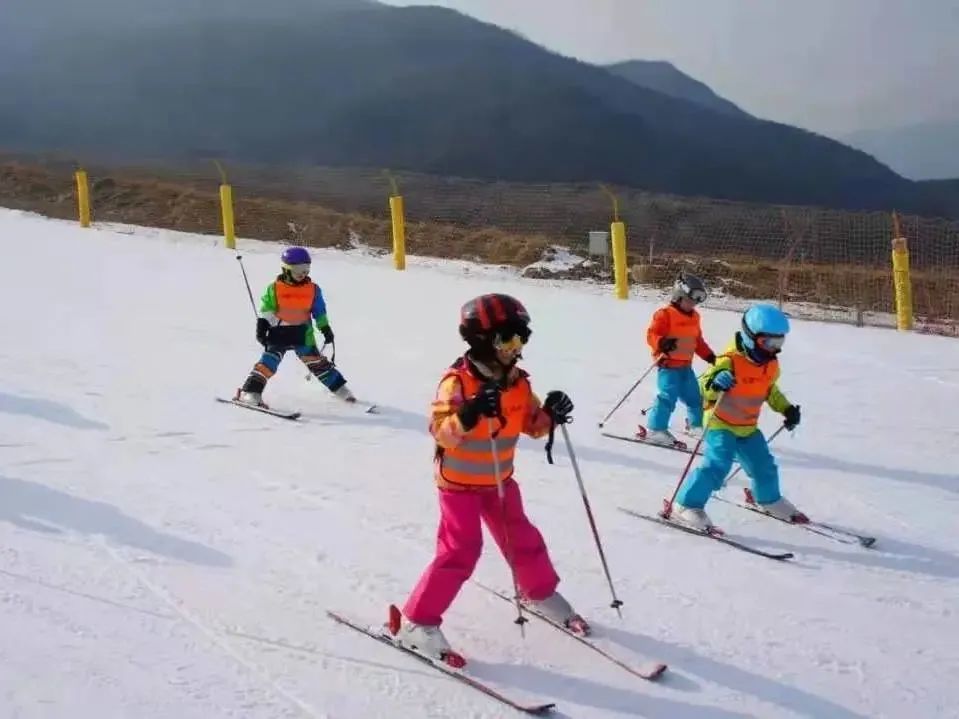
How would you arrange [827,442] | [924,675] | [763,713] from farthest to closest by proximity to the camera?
[827,442] < [924,675] < [763,713]

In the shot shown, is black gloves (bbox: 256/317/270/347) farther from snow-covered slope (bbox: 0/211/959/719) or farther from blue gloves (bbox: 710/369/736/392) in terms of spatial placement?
blue gloves (bbox: 710/369/736/392)

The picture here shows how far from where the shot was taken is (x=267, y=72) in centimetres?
8594

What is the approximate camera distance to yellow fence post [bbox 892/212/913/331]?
11227 mm

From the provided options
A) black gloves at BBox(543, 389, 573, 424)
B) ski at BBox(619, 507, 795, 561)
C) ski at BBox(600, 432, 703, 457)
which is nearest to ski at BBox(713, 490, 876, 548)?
ski at BBox(619, 507, 795, 561)

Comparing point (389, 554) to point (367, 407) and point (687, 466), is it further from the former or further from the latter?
point (367, 407)

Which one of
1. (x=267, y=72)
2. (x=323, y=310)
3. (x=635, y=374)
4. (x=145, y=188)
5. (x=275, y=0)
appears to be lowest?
(x=635, y=374)

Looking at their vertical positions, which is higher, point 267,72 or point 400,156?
point 267,72

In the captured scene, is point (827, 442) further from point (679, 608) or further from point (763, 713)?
point (763, 713)

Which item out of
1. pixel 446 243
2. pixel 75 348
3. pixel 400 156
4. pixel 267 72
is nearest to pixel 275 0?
pixel 267 72

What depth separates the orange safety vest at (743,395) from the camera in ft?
17.0

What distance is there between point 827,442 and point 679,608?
3.40m

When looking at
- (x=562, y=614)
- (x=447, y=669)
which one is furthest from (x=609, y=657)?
(x=447, y=669)

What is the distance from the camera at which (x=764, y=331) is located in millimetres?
5102

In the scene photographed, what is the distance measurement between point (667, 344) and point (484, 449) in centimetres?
351
